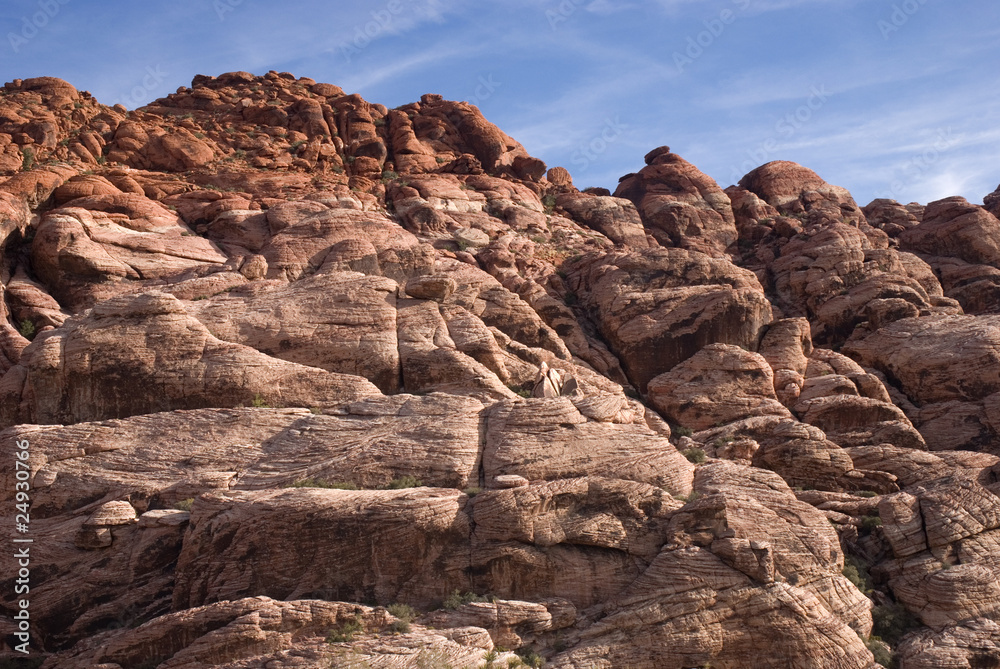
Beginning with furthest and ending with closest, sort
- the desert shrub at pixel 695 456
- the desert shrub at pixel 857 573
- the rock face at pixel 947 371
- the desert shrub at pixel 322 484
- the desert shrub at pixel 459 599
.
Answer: the rock face at pixel 947 371
the desert shrub at pixel 695 456
the desert shrub at pixel 857 573
the desert shrub at pixel 322 484
the desert shrub at pixel 459 599

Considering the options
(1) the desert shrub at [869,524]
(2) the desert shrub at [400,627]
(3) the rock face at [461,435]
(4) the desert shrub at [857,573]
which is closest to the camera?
(2) the desert shrub at [400,627]

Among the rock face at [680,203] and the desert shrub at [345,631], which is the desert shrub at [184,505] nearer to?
the desert shrub at [345,631]

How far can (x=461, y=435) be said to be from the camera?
2367cm

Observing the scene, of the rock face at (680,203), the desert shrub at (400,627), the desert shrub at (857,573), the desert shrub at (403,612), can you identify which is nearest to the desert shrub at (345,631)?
the desert shrub at (400,627)

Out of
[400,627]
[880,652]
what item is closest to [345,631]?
[400,627]

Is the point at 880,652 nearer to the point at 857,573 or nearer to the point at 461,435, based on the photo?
the point at 857,573

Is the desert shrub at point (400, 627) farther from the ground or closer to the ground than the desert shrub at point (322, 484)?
closer to the ground

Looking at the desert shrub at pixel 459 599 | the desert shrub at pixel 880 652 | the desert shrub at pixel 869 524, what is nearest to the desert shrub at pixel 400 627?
the desert shrub at pixel 459 599

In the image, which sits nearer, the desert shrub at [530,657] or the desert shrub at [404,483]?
the desert shrub at [530,657]

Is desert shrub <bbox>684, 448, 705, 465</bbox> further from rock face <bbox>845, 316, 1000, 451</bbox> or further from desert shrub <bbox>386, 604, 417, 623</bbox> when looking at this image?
rock face <bbox>845, 316, 1000, 451</bbox>

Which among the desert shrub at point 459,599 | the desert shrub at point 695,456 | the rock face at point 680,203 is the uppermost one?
the rock face at point 680,203

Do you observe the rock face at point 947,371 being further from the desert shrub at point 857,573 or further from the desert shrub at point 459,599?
the desert shrub at point 459,599

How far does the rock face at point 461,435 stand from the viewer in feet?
65.7

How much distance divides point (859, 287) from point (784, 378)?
9143 millimetres
